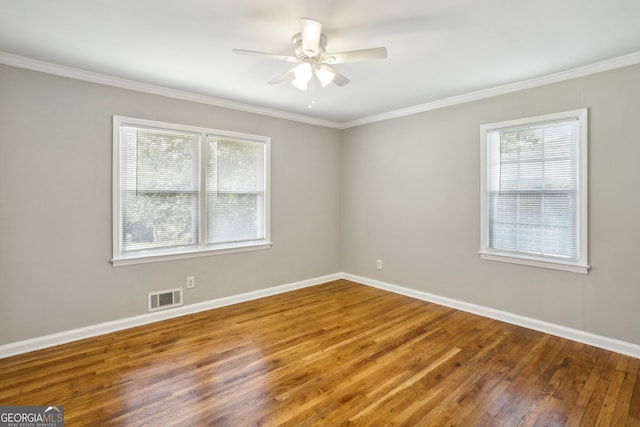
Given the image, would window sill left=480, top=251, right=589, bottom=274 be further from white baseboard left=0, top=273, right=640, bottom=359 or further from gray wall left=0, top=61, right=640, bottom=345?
white baseboard left=0, top=273, right=640, bottom=359

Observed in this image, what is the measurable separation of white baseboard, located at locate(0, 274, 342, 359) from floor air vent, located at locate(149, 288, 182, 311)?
2.3 inches

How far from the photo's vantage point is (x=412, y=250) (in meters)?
4.45

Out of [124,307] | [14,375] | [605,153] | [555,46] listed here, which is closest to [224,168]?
[124,307]

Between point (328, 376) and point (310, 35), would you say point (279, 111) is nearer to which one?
point (310, 35)

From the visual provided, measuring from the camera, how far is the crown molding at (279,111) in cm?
279

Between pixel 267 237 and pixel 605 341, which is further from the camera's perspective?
pixel 267 237

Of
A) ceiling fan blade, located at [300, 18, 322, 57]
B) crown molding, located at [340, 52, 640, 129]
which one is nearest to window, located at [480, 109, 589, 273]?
crown molding, located at [340, 52, 640, 129]

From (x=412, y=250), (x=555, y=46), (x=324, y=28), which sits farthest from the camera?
(x=412, y=250)

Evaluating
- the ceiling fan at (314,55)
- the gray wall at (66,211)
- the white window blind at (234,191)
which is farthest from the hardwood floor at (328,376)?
the ceiling fan at (314,55)

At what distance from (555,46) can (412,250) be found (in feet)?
8.94

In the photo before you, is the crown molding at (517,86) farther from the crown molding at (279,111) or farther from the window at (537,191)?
the window at (537,191)

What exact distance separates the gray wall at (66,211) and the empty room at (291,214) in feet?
0.06

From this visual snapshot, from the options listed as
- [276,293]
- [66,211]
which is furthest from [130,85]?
[276,293]

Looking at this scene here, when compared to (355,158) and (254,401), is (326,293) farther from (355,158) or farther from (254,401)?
(254,401)
